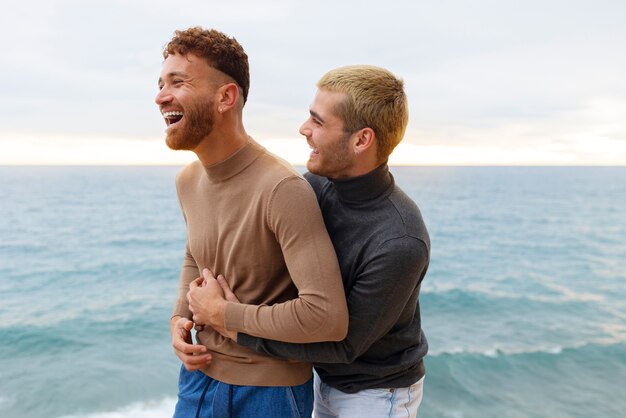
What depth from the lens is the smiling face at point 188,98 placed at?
213 centimetres

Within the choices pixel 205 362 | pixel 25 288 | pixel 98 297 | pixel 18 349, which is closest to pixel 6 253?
pixel 25 288

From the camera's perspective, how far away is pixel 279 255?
2109 millimetres

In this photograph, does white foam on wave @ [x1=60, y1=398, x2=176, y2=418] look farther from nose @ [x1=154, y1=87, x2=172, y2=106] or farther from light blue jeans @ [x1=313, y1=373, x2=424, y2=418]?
nose @ [x1=154, y1=87, x2=172, y2=106]

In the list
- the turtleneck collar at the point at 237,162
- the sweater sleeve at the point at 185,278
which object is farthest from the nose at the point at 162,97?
the sweater sleeve at the point at 185,278

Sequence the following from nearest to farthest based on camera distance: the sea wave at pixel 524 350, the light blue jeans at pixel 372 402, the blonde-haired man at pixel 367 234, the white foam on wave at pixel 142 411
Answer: the blonde-haired man at pixel 367 234, the light blue jeans at pixel 372 402, the white foam on wave at pixel 142 411, the sea wave at pixel 524 350

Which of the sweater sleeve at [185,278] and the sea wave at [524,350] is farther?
the sea wave at [524,350]

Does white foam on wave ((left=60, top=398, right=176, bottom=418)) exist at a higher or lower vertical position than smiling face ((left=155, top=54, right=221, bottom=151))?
lower

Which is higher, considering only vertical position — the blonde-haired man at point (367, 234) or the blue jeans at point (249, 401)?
the blonde-haired man at point (367, 234)

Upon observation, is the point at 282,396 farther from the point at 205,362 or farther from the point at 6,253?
the point at 6,253

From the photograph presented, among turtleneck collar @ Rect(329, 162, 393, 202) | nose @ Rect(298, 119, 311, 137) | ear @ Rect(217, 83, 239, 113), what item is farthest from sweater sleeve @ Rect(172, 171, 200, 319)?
turtleneck collar @ Rect(329, 162, 393, 202)

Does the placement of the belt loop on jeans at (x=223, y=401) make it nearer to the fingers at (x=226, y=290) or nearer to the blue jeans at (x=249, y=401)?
the blue jeans at (x=249, y=401)

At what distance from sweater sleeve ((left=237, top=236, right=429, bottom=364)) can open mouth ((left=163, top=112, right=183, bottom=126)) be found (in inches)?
33.0

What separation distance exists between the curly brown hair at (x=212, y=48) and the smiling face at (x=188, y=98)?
0.03 metres

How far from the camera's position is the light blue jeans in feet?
7.55
